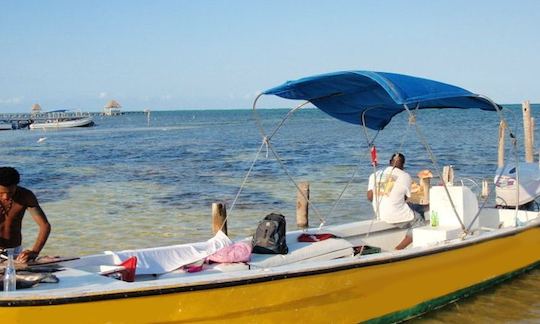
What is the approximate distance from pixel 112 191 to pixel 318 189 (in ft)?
21.9

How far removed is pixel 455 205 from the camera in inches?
363

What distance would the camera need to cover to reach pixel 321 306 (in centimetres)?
689

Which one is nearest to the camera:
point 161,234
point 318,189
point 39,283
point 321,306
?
point 39,283

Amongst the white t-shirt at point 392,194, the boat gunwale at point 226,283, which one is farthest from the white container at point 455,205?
the boat gunwale at point 226,283

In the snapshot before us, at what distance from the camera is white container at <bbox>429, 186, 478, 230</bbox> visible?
9195 millimetres

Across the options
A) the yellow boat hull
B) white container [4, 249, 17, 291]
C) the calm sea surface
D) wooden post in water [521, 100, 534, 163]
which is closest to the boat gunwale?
the yellow boat hull

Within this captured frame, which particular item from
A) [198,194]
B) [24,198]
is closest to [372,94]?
[24,198]

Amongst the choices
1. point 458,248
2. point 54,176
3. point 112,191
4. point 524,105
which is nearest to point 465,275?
point 458,248

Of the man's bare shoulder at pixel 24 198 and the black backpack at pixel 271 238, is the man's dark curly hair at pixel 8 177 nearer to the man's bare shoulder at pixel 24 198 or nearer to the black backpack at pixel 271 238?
the man's bare shoulder at pixel 24 198

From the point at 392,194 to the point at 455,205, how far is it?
36.8 inches

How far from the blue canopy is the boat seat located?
2124 mm

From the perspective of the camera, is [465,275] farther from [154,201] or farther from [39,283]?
[154,201]

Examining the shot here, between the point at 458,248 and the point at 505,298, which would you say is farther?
the point at 505,298

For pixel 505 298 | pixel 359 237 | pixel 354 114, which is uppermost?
pixel 354 114
